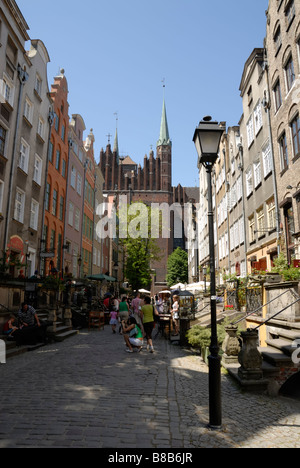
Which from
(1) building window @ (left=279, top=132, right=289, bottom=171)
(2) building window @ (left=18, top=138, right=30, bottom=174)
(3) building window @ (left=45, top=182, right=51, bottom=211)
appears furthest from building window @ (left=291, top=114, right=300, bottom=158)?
(3) building window @ (left=45, top=182, right=51, bottom=211)

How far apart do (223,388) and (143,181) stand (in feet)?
204

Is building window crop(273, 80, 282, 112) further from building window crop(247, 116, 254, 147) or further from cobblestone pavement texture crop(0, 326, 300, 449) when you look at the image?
cobblestone pavement texture crop(0, 326, 300, 449)

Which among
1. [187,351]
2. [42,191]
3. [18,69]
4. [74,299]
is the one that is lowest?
[187,351]

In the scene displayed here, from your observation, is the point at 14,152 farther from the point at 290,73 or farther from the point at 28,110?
the point at 290,73

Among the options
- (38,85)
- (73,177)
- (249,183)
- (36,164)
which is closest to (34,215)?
(36,164)

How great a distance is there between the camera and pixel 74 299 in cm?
2017

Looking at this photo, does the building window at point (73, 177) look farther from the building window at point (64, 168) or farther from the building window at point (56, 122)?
the building window at point (56, 122)

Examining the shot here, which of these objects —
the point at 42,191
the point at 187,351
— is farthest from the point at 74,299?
the point at 187,351

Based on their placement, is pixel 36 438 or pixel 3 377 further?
pixel 3 377

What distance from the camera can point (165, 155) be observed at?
70562 mm

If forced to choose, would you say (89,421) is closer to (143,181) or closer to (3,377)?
(3,377)

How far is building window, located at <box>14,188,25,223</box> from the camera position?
17531 millimetres

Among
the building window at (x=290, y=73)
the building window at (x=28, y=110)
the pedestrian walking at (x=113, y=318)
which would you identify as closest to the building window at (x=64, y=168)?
the building window at (x=28, y=110)

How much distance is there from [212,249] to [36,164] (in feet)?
58.7
